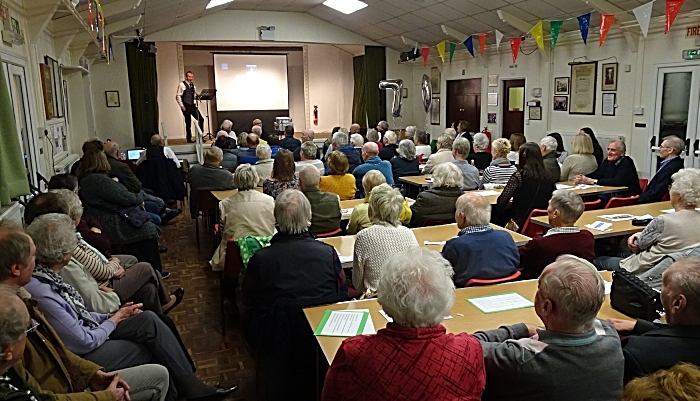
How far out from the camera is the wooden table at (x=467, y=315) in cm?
217

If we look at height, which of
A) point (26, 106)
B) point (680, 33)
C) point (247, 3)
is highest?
point (247, 3)

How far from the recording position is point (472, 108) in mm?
11266

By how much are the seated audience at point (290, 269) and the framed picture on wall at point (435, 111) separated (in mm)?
10349

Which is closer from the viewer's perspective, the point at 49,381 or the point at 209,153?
the point at 49,381

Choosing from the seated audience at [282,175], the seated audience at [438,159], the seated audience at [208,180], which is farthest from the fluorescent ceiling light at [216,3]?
the seated audience at [282,175]

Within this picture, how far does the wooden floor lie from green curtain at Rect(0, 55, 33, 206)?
4.85 ft

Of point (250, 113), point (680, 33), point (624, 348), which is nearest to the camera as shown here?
point (624, 348)

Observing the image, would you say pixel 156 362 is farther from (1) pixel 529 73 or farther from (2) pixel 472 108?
(2) pixel 472 108

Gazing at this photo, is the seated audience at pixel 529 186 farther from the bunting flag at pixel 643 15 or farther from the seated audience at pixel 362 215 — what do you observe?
the bunting flag at pixel 643 15

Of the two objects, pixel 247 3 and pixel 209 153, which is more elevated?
pixel 247 3

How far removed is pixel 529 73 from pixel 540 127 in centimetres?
100

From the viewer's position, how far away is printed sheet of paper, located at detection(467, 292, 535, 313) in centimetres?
238

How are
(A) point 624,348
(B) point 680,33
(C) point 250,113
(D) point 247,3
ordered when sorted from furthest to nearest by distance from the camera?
(C) point 250,113 → (D) point 247,3 → (B) point 680,33 → (A) point 624,348

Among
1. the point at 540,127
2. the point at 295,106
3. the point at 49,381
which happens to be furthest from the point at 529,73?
the point at 49,381
